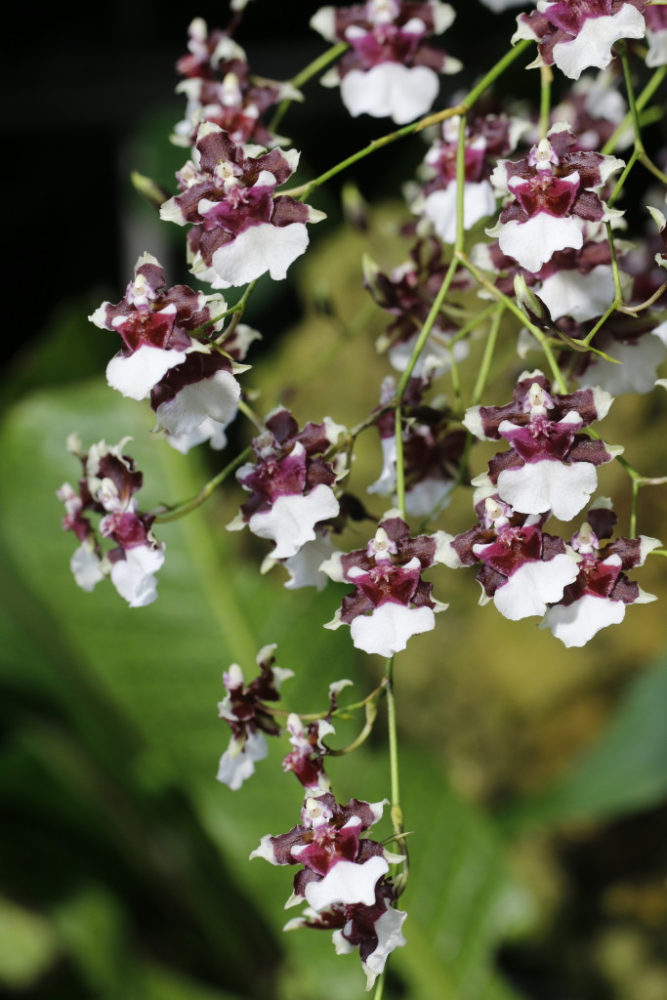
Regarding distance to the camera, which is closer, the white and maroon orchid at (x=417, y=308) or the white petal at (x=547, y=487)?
the white petal at (x=547, y=487)

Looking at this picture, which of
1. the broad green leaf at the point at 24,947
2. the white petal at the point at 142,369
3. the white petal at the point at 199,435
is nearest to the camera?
the white petal at the point at 142,369

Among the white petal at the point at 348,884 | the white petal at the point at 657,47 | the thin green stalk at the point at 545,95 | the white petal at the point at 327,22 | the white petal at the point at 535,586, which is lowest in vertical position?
the white petal at the point at 348,884

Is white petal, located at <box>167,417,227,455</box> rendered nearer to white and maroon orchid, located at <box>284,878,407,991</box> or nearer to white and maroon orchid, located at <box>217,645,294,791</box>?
white and maroon orchid, located at <box>217,645,294,791</box>

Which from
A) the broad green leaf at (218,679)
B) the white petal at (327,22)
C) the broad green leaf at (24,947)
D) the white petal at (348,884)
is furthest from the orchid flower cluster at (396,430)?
the broad green leaf at (24,947)

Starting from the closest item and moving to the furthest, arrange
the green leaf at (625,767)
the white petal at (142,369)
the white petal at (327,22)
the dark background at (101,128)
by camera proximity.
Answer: the white petal at (142,369) < the white petal at (327,22) < the green leaf at (625,767) < the dark background at (101,128)

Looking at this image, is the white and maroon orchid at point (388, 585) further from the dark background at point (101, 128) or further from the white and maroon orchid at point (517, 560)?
the dark background at point (101, 128)

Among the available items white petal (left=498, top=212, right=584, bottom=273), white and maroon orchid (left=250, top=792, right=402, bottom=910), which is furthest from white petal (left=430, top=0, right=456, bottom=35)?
white and maroon orchid (left=250, top=792, right=402, bottom=910)
